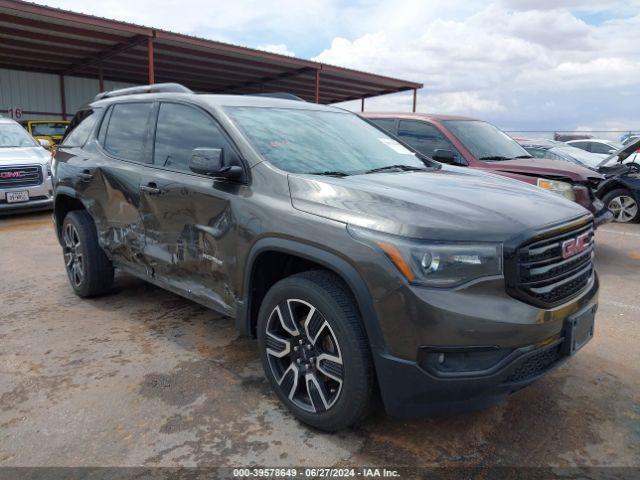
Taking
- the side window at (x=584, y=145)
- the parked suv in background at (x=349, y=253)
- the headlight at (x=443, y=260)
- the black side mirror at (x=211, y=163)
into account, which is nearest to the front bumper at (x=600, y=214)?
the parked suv in background at (x=349, y=253)

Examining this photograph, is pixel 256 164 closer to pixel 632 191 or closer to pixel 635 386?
pixel 635 386

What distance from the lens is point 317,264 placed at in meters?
2.65

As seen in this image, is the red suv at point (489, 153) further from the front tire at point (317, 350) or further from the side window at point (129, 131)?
the front tire at point (317, 350)

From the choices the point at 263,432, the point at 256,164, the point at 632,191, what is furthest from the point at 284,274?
the point at 632,191

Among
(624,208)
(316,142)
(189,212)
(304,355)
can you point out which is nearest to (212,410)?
(304,355)

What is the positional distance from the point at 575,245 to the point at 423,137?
433cm

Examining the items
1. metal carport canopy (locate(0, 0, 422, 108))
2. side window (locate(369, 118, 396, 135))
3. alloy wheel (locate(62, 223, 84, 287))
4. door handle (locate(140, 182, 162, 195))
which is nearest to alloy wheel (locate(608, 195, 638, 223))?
side window (locate(369, 118, 396, 135))

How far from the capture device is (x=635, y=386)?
308cm

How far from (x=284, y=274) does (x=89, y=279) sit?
2319 millimetres

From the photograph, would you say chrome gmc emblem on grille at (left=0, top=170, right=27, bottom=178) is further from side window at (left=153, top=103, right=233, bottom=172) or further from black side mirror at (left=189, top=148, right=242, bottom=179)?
black side mirror at (left=189, top=148, right=242, bottom=179)

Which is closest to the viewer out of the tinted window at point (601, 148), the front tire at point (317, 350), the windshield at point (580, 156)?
the front tire at point (317, 350)

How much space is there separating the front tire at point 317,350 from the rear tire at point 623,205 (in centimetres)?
824

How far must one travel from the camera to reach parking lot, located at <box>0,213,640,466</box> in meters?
2.40

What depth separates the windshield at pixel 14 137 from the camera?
31.0ft
